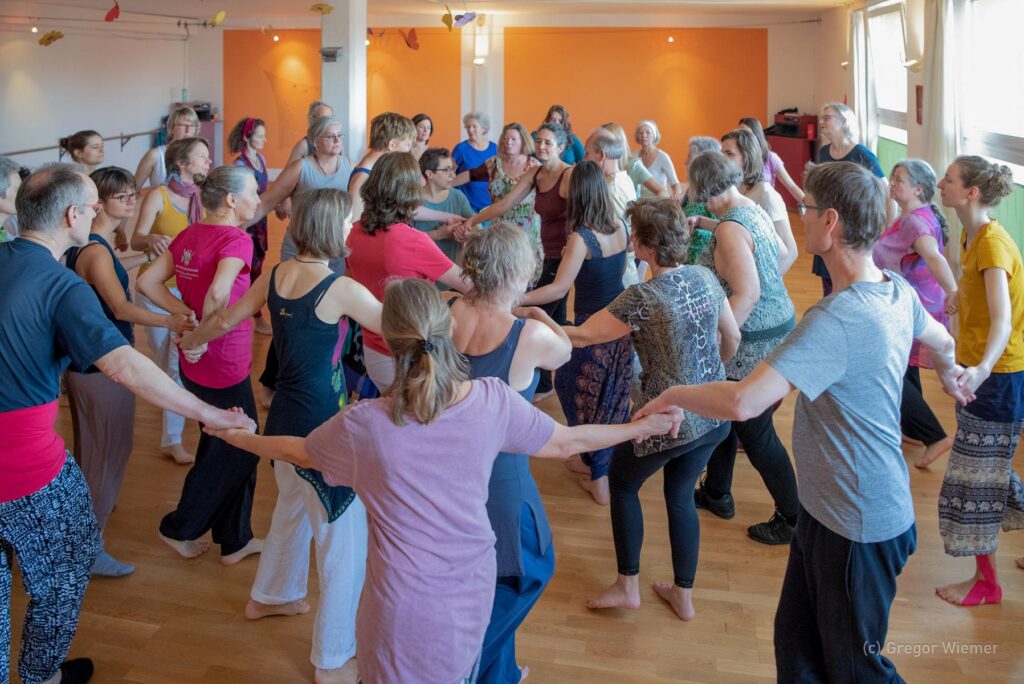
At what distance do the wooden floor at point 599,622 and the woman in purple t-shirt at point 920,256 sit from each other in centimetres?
62

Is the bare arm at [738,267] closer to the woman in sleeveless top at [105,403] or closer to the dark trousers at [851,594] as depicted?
the dark trousers at [851,594]

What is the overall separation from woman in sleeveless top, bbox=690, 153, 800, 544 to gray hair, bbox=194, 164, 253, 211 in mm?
1748

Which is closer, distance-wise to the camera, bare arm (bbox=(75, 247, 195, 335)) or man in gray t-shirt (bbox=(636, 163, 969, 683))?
man in gray t-shirt (bbox=(636, 163, 969, 683))

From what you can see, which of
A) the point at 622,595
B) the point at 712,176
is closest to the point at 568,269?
the point at 712,176

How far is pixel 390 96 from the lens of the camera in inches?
666

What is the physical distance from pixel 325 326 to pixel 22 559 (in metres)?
1.00

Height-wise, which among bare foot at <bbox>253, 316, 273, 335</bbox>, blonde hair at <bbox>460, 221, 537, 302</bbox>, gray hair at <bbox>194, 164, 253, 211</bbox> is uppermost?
gray hair at <bbox>194, 164, 253, 211</bbox>

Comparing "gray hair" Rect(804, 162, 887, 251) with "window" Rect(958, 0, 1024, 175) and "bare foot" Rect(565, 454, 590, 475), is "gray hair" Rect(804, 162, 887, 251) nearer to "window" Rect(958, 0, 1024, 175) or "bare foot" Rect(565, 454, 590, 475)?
"bare foot" Rect(565, 454, 590, 475)

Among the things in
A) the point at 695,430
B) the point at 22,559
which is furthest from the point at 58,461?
the point at 695,430

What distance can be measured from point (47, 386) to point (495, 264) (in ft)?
3.93

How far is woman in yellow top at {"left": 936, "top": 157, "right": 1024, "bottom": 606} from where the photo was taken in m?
3.23

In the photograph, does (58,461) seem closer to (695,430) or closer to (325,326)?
(325,326)

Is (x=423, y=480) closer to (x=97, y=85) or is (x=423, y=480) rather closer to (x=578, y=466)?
(x=578, y=466)

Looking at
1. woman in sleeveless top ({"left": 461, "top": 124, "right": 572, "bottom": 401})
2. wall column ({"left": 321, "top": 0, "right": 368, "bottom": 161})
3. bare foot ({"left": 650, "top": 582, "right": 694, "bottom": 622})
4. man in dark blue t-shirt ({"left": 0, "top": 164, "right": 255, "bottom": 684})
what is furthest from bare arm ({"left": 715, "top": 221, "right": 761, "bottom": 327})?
wall column ({"left": 321, "top": 0, "right": 368, "bottom": 161})
